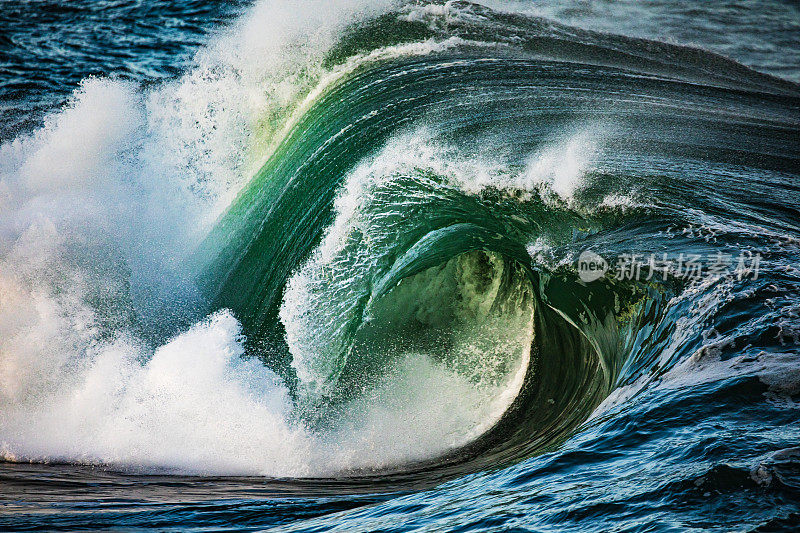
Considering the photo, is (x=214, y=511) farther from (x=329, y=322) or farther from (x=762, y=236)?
(x=762, y=236)
